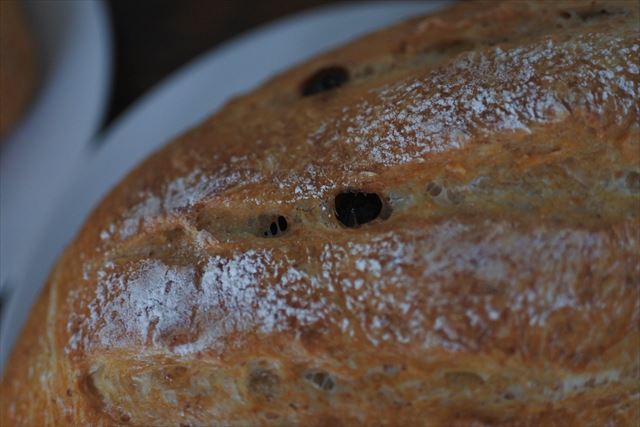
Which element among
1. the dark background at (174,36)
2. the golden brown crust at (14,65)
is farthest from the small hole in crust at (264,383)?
the dark background at (174,36)

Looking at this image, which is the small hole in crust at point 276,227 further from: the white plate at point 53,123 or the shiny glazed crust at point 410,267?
the white plate at point 53,123

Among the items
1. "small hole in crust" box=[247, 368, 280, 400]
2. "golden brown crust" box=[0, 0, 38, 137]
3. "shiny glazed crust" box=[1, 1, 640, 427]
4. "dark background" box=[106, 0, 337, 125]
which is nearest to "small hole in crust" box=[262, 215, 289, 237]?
"shiny glazed crust" box=[1, 1, 640, 427]

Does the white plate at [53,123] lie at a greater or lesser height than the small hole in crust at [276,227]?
greater

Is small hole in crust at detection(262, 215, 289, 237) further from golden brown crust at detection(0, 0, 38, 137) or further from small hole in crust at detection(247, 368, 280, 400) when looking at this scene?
golden brown crust at detection(0, 0, 38, 137)

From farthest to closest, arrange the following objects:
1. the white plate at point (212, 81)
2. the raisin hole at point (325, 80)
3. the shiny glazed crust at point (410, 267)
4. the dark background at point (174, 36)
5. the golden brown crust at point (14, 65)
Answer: the dark background at point (174, 36) → the white plate at point (212, 81) → the golden brown crust at point (14, 65) → the raisin hole at point (325, 80) → the shiny glazed crust at point (410, 267)

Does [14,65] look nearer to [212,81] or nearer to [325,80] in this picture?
[212,81]

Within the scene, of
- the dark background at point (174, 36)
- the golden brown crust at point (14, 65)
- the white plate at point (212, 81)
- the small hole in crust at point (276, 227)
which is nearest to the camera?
the small hole in crust at point (276, 227)
